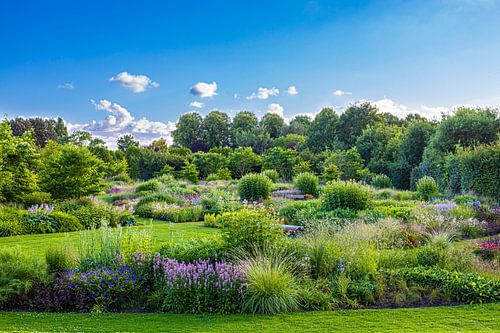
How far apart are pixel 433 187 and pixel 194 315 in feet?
46.7

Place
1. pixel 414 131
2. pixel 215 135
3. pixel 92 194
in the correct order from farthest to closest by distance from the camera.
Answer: pixel 215 135, pixel 414 131, pixel 92 194

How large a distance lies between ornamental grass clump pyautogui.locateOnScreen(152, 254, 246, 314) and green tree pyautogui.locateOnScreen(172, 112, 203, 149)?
47.9 m

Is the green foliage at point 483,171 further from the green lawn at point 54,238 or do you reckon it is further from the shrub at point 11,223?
the shrub at point 11,223

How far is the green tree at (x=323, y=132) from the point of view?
127ft

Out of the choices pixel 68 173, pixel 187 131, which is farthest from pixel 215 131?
pixel 68 173

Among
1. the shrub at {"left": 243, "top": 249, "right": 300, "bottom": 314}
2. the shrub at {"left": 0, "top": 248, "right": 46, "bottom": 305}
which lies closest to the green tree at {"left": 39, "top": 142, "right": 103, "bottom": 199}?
the shrub at {"left": 0, "top": 248, "right": 46, "bottom": 305}

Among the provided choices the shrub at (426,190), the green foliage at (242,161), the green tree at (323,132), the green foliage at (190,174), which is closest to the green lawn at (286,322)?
the shrub at (426,190)

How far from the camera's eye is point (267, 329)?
4.80m

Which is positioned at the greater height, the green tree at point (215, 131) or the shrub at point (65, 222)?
the green tree at point (215, 131)

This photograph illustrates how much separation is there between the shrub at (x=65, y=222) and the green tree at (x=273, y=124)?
4213 centimetres

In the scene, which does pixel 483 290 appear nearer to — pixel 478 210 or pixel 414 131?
pixel 478 210

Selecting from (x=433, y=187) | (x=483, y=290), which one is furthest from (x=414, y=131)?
(x=483, y=290)

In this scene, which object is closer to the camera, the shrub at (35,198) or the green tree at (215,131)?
the shrub at (35,198)

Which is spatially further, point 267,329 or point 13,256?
point 13,256
